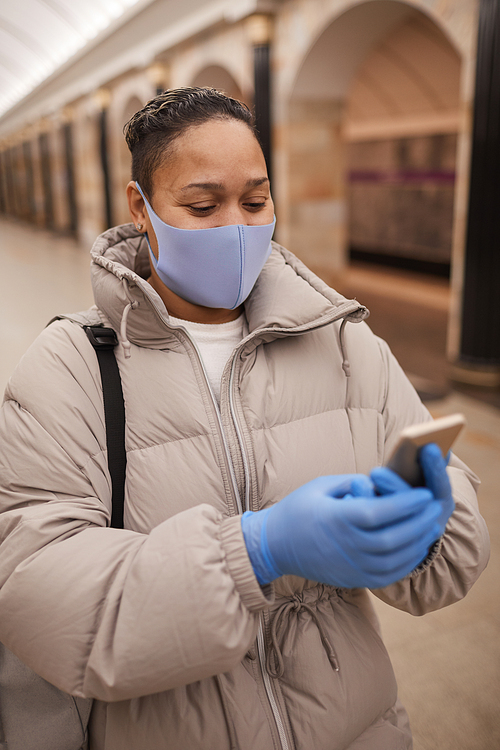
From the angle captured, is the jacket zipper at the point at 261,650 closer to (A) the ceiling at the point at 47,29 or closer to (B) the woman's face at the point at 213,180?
(B) the woman's face at the point at 213,180

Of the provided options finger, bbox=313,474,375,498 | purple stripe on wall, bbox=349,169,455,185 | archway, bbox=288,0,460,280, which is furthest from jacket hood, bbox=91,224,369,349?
purple stripe on wall, bbox=349,169,455,185

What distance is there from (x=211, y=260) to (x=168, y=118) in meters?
0.33

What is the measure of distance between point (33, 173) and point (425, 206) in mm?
20499

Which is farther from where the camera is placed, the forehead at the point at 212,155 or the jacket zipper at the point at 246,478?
the forehead at the point at 212,155

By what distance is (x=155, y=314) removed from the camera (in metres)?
1.37

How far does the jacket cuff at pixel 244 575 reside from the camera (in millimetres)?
1037

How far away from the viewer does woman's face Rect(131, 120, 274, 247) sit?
1.39 metres

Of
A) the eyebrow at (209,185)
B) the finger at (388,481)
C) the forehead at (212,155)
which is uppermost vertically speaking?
the forehead at (212,155)

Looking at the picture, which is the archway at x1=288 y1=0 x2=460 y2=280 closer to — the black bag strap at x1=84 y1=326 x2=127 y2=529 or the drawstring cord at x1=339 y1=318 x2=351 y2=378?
the drawstring cord at x1=339 y1=318 x2=351 y2=378

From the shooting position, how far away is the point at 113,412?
136 cm

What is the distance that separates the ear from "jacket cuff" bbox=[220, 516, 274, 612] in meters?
0.90

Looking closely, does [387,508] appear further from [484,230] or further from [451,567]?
[484,230]

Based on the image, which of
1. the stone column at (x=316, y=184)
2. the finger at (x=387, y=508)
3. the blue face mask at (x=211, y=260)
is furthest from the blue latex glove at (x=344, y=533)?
the stone column at (x=316, y=184)

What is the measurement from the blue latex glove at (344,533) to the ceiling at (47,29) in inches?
458
